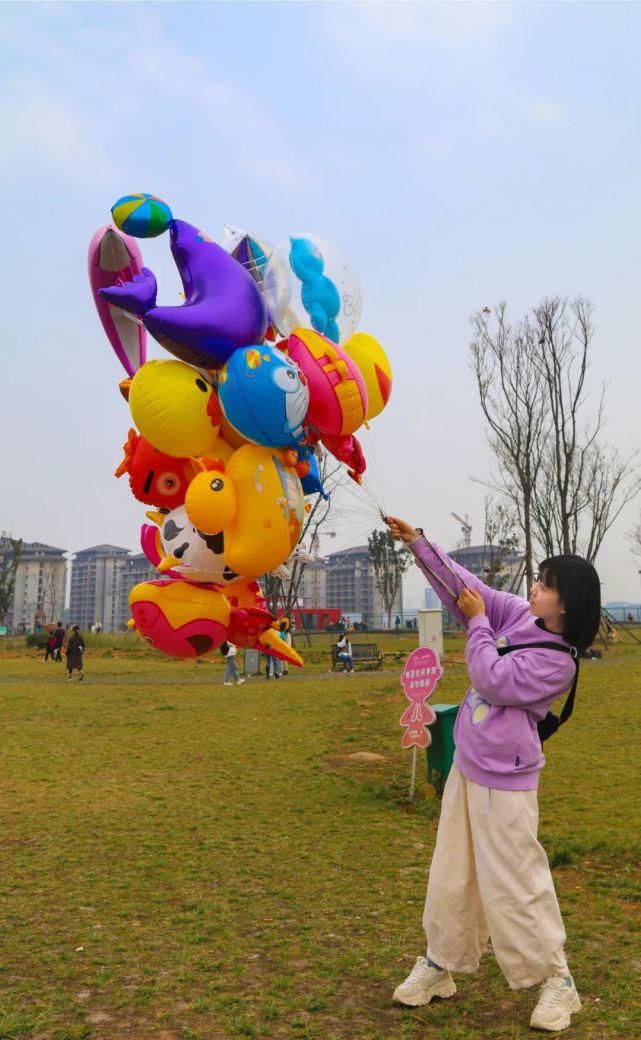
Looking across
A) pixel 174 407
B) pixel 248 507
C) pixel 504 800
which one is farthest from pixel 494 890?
pixel 174 407

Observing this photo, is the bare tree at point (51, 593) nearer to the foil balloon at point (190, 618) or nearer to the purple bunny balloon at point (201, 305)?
the foil balloon at point (190, 618)

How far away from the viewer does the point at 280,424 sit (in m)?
4.17

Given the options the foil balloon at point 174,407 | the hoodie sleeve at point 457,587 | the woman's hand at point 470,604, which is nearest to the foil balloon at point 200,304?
the foil balloon at point 174,407

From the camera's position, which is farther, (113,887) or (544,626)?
(113,887)

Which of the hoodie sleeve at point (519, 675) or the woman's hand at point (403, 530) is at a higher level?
the woman's hand at point (403, 530)

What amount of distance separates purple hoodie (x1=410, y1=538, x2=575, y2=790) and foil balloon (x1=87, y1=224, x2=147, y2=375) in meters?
2.43

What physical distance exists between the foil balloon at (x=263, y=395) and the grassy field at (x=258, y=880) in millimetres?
2915

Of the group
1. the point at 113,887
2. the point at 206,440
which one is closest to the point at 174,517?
the point at 206,440

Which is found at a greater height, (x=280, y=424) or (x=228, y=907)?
(x=280, y=424)

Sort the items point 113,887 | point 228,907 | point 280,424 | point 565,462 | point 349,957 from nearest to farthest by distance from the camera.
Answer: point 280,424
point 349,957
point 228,907
point 113,887
point 565,462

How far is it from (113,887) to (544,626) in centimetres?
411

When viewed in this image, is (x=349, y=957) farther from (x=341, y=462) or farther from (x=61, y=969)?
(x=341, y=462)

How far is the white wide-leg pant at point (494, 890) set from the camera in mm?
3369

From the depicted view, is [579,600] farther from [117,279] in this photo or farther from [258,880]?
[258,880]
